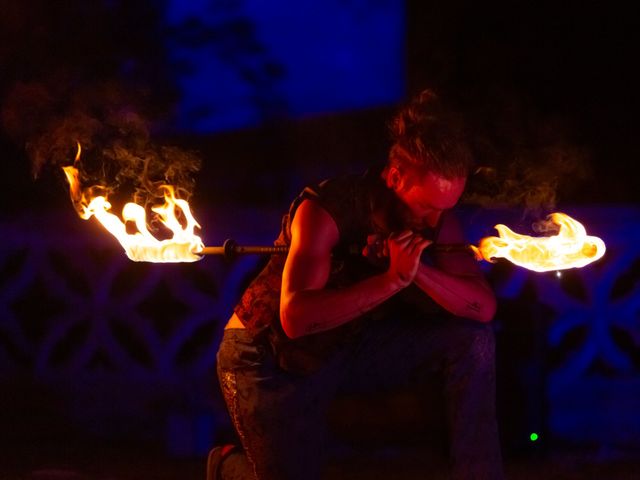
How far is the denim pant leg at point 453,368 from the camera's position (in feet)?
11.9

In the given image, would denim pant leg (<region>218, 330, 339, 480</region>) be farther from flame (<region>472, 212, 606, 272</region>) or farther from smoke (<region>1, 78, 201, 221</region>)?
smoke (<region>1, 78, 201, 221</region>)

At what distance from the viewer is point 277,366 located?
4.05 meters

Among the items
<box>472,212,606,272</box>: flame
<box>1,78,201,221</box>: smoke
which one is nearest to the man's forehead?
<box>472,212,606,272</box>: flame

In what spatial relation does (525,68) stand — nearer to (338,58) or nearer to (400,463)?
(338,58)

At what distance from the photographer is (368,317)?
161 inches

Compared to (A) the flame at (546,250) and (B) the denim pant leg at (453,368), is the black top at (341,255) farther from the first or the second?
(A) the flame at (546,250)

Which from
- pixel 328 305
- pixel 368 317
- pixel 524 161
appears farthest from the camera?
pixel 524 161

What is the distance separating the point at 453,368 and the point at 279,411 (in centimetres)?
75

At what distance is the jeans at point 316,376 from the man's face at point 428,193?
1.49 feet

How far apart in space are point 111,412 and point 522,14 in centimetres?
474

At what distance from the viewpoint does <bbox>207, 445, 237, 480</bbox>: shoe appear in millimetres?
4461

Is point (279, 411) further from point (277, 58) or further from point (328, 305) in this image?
point (277, 58)

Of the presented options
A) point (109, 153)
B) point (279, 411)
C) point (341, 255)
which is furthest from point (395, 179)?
point (109, 153)

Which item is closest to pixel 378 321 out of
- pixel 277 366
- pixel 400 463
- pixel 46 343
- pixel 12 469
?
pixel 277 366
